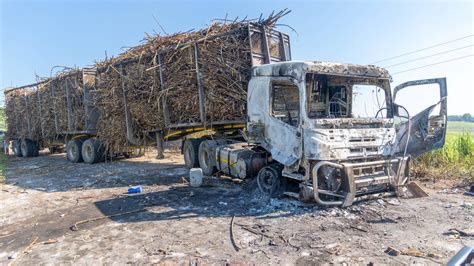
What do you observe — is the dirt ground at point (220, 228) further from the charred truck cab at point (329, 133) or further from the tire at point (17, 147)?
the tire at point (17, 147)

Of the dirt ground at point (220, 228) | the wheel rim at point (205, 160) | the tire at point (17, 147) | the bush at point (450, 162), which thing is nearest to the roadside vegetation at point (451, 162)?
the bush at point (450, 162)

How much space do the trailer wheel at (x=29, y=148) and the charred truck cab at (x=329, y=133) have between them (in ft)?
46.3

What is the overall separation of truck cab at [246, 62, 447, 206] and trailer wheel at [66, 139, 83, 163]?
8676mm

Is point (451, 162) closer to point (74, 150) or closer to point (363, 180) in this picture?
point (363, 180)

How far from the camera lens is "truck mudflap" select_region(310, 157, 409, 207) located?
4949mm

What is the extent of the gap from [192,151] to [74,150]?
20.5 feet

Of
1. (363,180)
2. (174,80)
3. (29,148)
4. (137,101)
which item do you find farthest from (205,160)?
(29,148)

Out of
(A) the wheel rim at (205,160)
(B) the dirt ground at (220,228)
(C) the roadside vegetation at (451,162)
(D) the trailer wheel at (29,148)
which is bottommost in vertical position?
(B) the dirt ground at (220,228)

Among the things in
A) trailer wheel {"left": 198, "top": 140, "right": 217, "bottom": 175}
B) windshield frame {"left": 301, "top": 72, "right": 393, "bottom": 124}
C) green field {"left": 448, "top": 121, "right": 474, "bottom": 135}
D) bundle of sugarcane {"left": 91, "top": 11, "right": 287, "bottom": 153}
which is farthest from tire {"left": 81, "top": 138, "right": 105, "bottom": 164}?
green field {"left": 448, "top": 121, "right": 474, "bottom": 135}

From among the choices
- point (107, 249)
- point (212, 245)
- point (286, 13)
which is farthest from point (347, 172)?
point (286, 13)

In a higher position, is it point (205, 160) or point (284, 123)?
point (284, 123)

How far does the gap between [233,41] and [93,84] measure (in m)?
6.25

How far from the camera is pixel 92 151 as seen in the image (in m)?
11.8

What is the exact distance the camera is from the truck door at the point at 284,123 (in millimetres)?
5445
